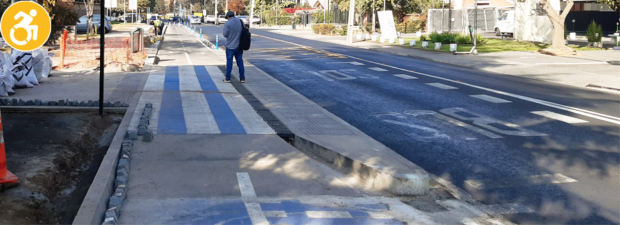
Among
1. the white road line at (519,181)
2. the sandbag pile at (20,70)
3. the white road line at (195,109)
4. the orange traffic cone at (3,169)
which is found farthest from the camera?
the sandbag pile at (20,70)

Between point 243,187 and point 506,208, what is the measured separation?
8.43ft

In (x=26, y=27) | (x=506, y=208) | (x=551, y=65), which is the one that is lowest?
(x=506, y=208)

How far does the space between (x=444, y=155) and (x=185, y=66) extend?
1279cm

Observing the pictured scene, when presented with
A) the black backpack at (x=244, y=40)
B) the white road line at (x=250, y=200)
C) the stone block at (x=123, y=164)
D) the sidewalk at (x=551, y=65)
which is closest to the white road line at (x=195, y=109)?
the black backpack at (x=244, y=40)

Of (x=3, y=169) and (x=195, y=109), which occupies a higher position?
(x=195, y=109)

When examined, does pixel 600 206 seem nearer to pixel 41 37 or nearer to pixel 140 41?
pixel 41 37

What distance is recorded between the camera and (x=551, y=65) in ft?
66.8

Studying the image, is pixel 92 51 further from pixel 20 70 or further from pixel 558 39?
pixel 558 39

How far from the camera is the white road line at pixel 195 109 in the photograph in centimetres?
827

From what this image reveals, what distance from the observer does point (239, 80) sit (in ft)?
48.8

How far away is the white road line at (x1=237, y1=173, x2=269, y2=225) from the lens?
4.90 metres

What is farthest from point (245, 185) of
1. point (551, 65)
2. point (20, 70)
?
point (551, 65)

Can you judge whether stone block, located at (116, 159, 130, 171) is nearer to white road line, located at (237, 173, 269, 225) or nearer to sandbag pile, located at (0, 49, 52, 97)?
white road line, located at (237, 173, 269, 225)

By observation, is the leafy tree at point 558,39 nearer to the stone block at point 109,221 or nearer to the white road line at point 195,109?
the white road line at point 195,109
